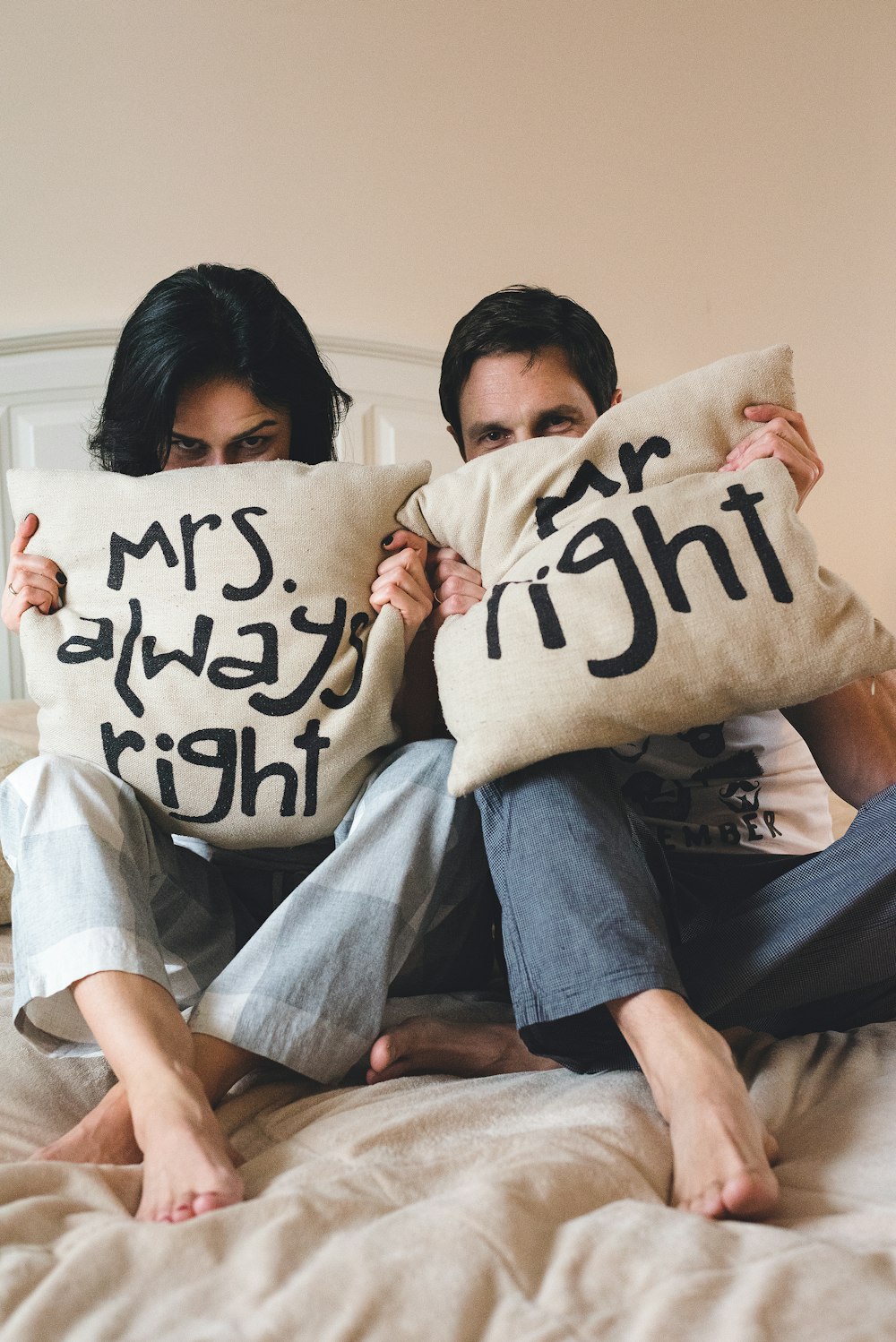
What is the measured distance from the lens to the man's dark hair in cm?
132

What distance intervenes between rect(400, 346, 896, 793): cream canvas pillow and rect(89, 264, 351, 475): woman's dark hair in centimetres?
46

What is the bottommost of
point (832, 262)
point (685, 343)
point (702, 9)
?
point (685, 343)

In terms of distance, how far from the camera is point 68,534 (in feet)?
3.30

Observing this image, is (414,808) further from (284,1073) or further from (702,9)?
(702,9)

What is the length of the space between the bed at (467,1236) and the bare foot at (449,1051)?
5 cm

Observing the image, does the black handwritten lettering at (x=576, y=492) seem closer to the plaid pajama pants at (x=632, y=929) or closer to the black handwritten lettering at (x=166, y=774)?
the plaid pajama pants at (x=632, y=929)

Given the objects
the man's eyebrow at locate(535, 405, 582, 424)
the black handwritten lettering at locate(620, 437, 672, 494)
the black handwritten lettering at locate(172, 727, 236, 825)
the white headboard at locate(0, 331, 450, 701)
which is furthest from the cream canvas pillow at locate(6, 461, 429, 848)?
the white headboard at locate(0, 331, 450, 701)

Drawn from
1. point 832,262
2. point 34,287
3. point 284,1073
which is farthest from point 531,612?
point 832,262

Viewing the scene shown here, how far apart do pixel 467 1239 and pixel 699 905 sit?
1.69 feet

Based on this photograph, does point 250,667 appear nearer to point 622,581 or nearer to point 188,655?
point 188,655

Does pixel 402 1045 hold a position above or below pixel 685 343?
below

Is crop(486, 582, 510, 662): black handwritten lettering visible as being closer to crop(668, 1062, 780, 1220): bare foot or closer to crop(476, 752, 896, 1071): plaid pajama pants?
crop(476, 752, 896, 1071): plaid pajama pants

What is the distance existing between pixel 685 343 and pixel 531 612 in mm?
1540

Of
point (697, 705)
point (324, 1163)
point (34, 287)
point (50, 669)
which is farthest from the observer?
point (34, 287)
